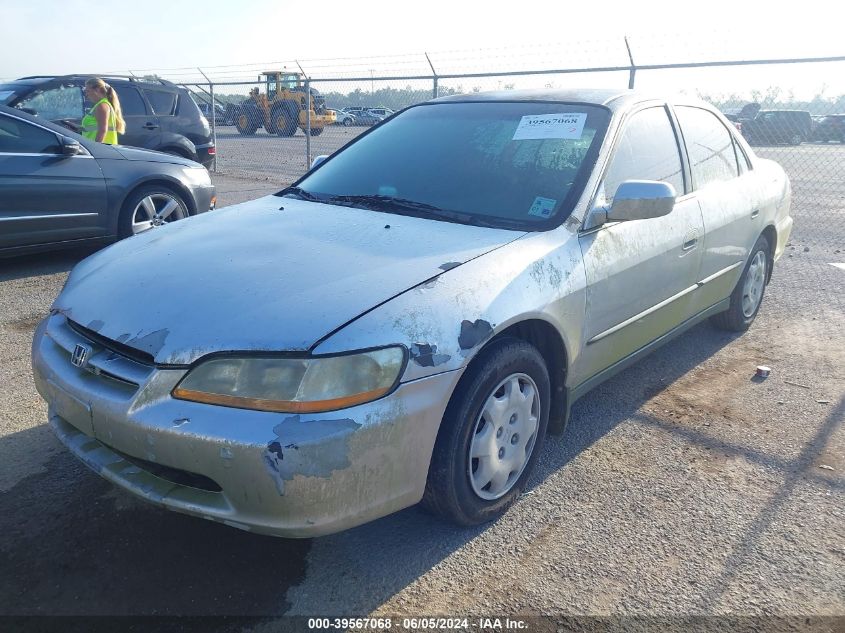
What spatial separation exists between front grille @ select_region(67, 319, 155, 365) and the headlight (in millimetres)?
183

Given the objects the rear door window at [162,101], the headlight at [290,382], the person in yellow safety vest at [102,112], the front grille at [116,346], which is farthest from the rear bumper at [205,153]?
the headlight at [290,382]

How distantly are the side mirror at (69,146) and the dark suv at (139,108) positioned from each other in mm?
3797

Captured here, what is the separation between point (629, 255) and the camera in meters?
3.17

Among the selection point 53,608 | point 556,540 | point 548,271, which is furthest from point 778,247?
point 53,608

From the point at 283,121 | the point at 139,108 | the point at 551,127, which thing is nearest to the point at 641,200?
the point at 551,127

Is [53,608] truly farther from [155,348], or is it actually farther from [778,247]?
[778,247]

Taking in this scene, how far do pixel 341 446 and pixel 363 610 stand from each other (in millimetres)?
598

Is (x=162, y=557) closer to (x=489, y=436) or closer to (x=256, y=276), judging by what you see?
(x=256, y=276)

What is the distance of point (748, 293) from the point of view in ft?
15.8

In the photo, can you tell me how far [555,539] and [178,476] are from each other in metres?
1.38

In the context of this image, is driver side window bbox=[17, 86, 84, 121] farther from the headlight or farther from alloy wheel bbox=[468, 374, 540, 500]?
alloy wheel bbox=[468, 374, 540, 500]

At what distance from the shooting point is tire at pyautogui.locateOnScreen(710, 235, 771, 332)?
4.68 m

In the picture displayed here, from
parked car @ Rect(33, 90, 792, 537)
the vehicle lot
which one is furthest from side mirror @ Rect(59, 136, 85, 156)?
parked car @ Rect(33, 90, 792, 537)

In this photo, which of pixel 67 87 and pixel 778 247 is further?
pixel 67 87
